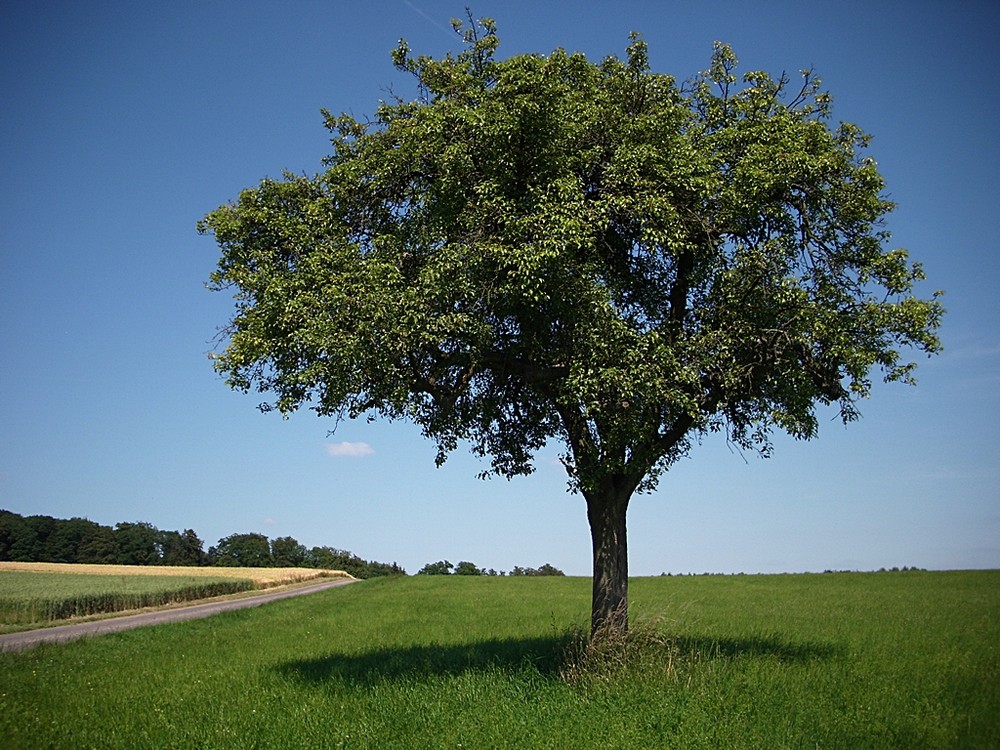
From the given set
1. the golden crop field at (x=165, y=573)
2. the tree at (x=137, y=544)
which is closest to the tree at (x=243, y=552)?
the tree at (x=137, y=544)

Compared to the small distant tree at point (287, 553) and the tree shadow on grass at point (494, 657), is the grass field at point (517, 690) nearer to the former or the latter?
the tree shadow on grass at point (494, 657)

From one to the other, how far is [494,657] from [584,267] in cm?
1032

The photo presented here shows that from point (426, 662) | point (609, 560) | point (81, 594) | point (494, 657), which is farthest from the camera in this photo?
point (81, 594)

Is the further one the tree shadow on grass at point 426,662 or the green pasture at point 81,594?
the green pasture at point 81,594

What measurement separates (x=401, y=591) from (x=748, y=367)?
51681mm

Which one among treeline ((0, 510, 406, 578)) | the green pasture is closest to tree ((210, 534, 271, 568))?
treeline ((0, 510, 406, 578))

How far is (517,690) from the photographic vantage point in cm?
1424

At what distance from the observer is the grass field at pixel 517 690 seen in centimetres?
1163

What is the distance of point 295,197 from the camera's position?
1797 cm

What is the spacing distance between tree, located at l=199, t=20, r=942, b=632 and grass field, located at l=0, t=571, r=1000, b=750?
2.77 metres

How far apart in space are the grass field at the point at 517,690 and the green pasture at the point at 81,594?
55.5 feet

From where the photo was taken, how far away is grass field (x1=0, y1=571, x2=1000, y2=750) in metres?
11.6

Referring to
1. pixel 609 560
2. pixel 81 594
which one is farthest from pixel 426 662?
pixel 81 594

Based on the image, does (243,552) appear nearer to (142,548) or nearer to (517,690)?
(142,548)
